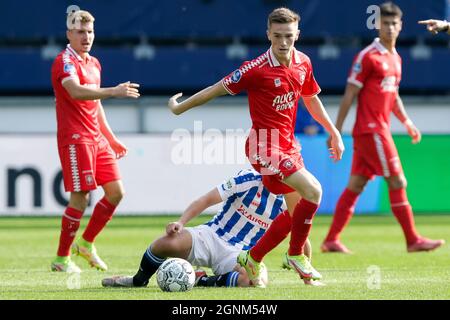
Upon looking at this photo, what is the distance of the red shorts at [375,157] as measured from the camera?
9977 millimetres

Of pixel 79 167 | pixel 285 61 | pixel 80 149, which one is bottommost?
pixel 79 167

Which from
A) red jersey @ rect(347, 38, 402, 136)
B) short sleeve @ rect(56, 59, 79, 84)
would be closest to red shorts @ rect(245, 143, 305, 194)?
short sleeve @ rect(56, 59, 79, 84)

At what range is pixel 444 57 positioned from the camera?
20141 millimetres

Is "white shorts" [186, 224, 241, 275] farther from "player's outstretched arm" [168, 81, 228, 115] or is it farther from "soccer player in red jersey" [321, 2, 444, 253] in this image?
"soccer player in red jersey" [321, 2, 444, 253]

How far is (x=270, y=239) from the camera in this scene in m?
7.02

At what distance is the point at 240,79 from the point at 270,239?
986mm

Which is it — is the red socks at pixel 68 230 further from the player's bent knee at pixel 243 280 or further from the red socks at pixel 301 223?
the red socks at pixel 301 223

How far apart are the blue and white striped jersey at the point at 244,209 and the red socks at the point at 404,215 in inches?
107

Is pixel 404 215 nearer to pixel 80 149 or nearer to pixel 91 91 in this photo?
pixel 80 149

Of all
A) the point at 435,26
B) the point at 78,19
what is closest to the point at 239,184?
the point at 435,26

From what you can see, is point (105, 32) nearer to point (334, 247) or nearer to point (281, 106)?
point (334, 247)

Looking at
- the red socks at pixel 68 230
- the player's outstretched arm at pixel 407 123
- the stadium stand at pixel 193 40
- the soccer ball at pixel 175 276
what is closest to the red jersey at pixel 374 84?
the player's outstretched arm at pixel 407 123

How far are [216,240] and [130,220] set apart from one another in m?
7.77
